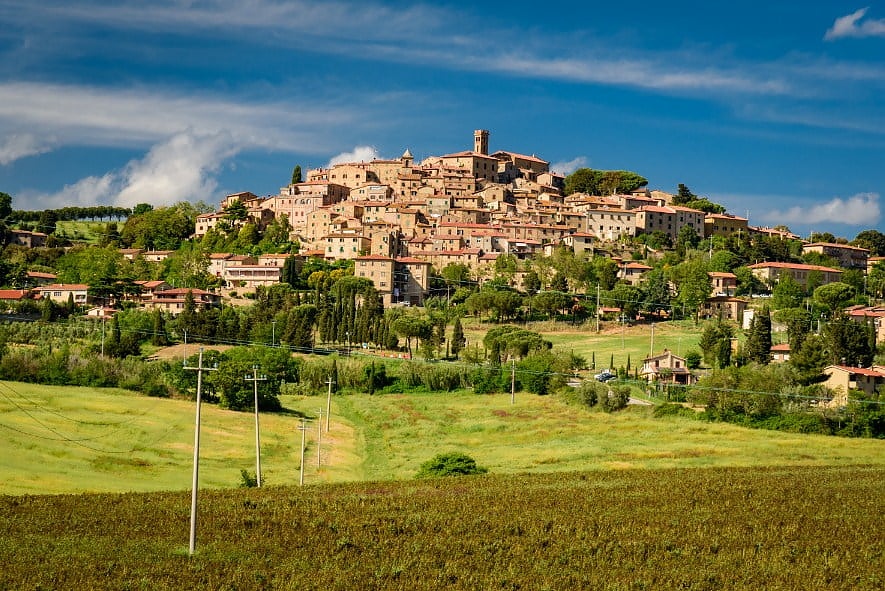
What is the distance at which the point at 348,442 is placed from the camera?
59750 millimetres

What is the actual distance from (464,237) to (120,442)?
67.2m

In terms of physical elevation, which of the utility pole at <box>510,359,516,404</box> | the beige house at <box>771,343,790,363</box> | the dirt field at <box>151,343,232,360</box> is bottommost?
the utility pole at <box>510,359,516,404</box>

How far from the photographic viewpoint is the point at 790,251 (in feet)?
407

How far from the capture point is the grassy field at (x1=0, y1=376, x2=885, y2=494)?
4828 centimetres

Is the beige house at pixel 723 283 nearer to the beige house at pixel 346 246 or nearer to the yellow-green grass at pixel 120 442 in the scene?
the beige house at pixel 346 246

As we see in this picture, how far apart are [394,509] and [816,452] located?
2779cm

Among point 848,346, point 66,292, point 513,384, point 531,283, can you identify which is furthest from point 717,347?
point 66,292

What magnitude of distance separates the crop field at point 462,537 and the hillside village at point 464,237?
2146 inches

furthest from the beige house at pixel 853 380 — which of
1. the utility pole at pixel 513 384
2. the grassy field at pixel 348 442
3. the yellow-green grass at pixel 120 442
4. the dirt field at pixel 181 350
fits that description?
the dirt field at pixel 181 350

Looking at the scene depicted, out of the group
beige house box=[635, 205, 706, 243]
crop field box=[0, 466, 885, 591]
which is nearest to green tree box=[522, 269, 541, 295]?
beige house box=[635, 205, 706, 243]

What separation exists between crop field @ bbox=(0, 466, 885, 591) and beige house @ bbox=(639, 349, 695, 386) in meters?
32.9

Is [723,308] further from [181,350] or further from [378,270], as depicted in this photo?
[181,350]

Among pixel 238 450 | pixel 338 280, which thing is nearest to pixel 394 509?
pixel 238 450

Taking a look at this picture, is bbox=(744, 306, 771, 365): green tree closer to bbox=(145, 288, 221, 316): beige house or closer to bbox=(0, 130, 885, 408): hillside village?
bbox=(0, 130, 885, 408): hillside village
